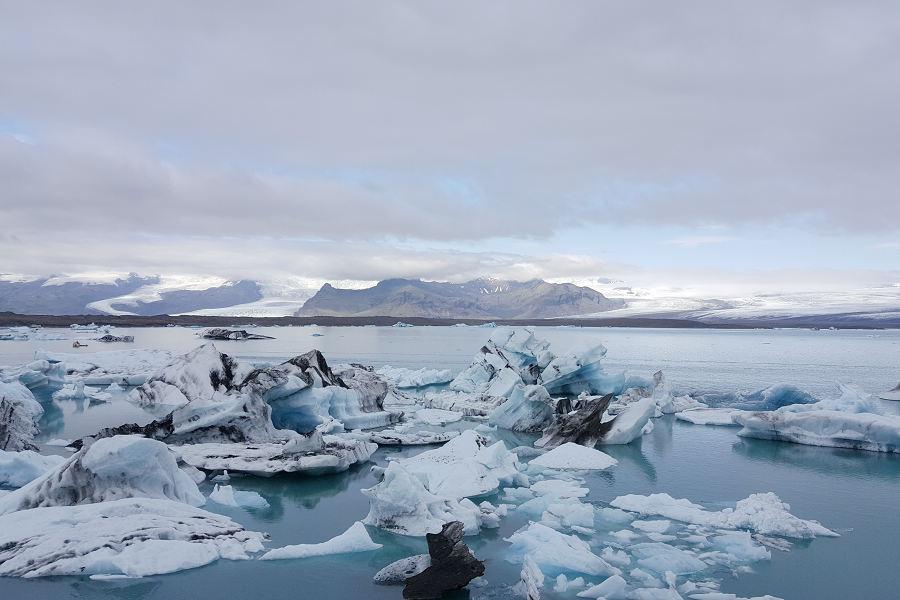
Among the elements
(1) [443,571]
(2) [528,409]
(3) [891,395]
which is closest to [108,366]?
(2) [528,409]

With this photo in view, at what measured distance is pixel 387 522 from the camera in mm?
7934

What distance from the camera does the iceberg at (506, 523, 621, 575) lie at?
20.9 ft

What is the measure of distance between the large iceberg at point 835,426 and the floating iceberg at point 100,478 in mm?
12320

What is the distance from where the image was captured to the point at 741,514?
799 cm

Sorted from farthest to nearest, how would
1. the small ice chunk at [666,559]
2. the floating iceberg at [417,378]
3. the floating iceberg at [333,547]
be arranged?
the floating iceberg at [417,378] → the floating iceberg at [333,547] → the small ice chunk at [666,559]

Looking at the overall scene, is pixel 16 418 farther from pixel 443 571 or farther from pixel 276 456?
pixel 443 571

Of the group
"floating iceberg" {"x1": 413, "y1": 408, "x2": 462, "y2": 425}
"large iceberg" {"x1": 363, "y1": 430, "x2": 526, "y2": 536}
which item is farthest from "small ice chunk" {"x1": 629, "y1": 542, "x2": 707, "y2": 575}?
"floating iceberg" {"x1": 413, "y1": 408, "x2": 462, "y2": 425}

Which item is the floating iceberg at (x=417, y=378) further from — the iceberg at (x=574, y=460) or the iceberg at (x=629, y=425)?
the iceberg at (x=574, y=460)

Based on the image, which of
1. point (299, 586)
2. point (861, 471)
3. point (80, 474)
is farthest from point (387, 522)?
point (861, 471)

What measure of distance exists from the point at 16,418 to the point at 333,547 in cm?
905

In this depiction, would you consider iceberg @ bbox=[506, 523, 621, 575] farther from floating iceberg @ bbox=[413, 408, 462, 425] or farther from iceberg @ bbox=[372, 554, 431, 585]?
floating iceberg @ bbox=[413, 408, 462, 425]

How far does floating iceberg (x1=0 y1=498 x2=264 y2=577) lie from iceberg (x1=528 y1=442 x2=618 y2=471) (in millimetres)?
5736

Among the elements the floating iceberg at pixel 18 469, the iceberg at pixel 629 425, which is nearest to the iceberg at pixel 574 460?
the iceberg at pixel 629 425

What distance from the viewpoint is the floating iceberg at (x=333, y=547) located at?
6.80m
